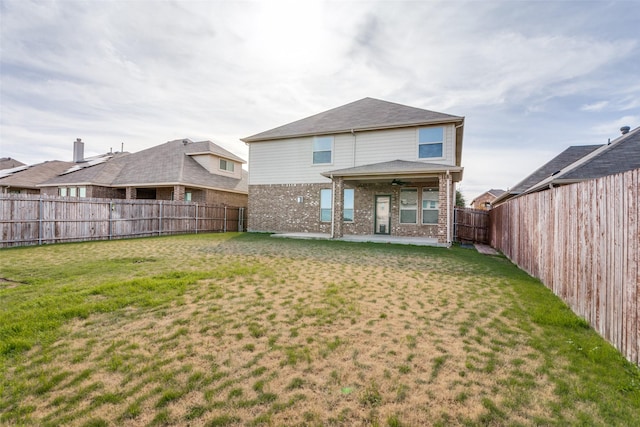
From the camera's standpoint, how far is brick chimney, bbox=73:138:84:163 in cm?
2775

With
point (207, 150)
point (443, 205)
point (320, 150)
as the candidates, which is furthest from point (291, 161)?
point (443, 205)

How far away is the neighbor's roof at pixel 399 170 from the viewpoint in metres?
12.4

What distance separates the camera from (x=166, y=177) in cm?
1997

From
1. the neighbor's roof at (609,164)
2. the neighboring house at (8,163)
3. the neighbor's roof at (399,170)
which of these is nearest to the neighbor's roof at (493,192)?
the neighbor's roof at (399,170)

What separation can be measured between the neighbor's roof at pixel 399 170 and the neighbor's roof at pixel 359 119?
2.17m

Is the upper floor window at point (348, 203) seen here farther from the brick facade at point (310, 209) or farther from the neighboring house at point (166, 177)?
the neighboring house at point (166, 177)

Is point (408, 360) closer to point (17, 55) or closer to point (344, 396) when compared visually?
point (344, 396)

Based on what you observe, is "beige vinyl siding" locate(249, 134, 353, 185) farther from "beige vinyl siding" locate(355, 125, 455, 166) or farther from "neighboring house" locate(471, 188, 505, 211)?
"neighboring house" locate(471, 188, 505, 211)

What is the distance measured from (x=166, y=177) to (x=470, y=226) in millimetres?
19428

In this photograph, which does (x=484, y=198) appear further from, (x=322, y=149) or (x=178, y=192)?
(x=178, y=192)

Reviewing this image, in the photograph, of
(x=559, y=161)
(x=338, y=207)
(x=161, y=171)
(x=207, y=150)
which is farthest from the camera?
(x=207, y=150)

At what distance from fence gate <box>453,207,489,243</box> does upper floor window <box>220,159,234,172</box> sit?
1752 centimetres

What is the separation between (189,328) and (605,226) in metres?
5.20

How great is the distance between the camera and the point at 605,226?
11.6 feet
